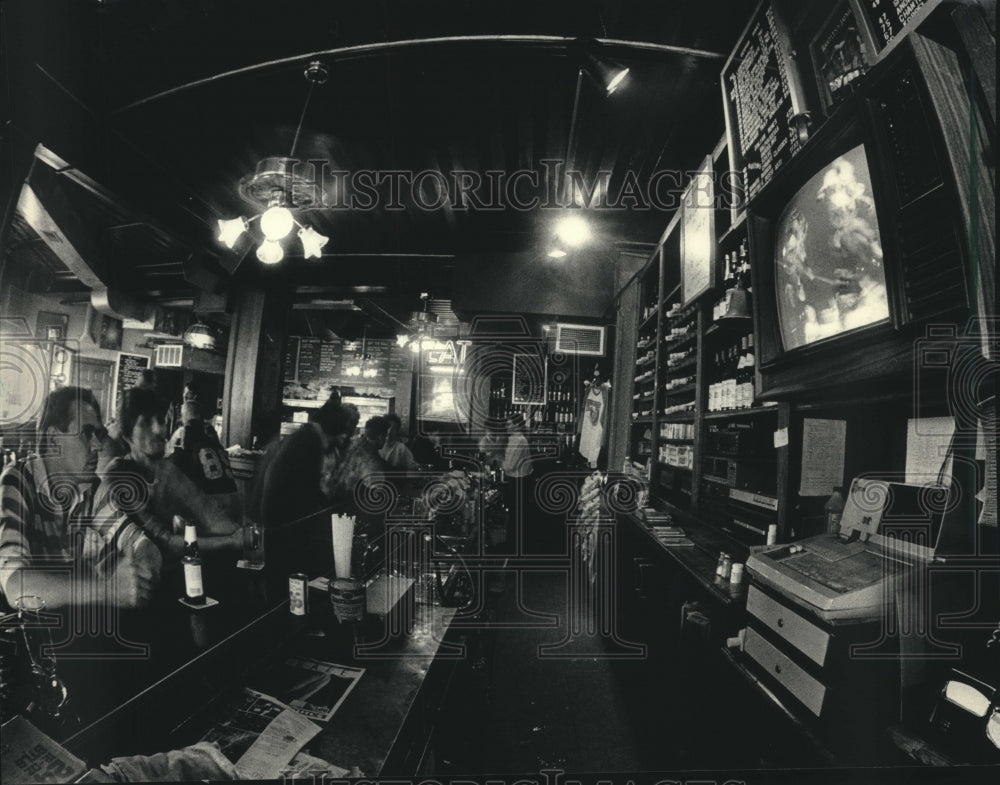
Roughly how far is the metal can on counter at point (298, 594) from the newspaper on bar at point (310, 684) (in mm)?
206

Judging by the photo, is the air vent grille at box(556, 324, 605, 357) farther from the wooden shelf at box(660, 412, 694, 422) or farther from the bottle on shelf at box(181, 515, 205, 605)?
the bottle on shelf at box(181, 515, 205, 605)

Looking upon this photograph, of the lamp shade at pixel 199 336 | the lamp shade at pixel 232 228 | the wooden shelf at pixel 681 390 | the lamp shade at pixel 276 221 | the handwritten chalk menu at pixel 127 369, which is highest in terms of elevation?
the lamp shade at pixel 232 228

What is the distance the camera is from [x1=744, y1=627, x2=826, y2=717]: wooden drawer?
1306 millimetres

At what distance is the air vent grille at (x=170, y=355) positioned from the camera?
21.8 feet

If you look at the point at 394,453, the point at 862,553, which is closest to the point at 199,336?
the point at 394,453

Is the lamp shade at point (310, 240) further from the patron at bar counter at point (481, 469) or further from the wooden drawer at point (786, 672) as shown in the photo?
the wooden drawer at point (786, 672)

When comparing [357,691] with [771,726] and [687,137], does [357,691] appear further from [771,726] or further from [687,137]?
[687,137]

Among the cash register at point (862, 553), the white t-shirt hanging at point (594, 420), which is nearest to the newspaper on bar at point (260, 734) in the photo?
the cash register at point (862, 553)

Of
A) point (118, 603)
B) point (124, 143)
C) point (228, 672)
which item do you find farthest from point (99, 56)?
point (228, 672)

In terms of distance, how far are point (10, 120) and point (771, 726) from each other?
3.24m

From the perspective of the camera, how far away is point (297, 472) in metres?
3.66

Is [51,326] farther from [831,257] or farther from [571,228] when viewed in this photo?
[831,257]

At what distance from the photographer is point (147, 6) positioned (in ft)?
8.42

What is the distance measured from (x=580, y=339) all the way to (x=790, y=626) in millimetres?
5105
